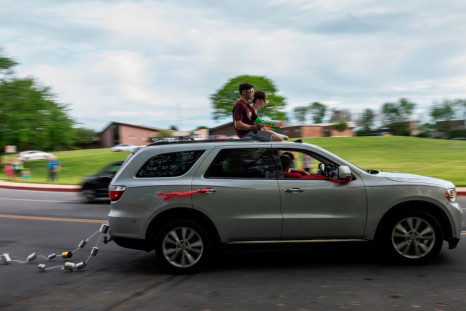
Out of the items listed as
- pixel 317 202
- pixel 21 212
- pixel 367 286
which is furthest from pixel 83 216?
pixel 367 286

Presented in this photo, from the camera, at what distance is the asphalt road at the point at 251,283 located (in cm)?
435

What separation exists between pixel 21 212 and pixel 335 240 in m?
10.4

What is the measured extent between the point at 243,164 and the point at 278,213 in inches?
29.9

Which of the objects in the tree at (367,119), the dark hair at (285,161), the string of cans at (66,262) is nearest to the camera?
the dark hair at (285,161)

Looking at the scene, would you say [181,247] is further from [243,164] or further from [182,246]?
[243,164]

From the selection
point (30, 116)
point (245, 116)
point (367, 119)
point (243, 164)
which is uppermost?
point (367, 119)

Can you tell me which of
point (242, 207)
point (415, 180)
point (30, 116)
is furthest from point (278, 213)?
point (30, 116)

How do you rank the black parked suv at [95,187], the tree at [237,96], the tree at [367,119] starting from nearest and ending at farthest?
the black parked suv at [95,187] < the tree at [237,96] < the tree at [367,119]

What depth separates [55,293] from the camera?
4965mm

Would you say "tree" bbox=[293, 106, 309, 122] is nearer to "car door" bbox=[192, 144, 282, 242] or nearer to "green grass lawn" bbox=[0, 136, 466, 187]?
"green grass lawn" bbox=[0, 136, 466, 187]

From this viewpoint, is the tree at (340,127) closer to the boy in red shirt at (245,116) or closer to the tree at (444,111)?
the tree at (444,111)

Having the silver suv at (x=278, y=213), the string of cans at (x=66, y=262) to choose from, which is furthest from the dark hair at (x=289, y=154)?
the string of cans at (x=66, y=262)

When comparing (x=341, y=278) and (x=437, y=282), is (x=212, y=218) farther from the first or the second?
(x=437, y=282)

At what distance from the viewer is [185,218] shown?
5539 mm
